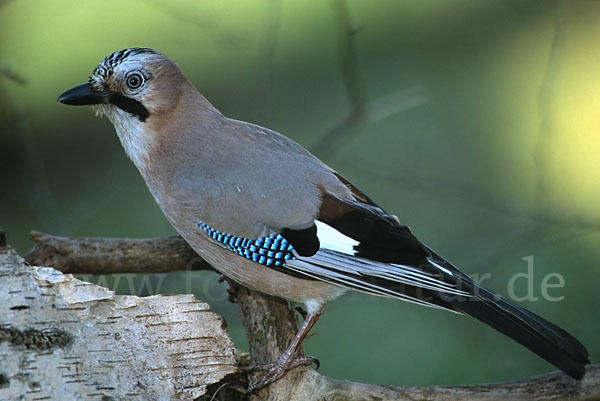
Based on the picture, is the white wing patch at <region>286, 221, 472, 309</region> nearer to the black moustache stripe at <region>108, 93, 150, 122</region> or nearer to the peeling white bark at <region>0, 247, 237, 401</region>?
the peeling white bark at <region>0, 247, 237, 401</region>

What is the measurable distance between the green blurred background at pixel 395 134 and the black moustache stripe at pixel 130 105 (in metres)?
0.84

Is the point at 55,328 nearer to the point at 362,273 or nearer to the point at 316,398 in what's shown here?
the point at 316,398

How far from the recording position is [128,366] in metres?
2.11

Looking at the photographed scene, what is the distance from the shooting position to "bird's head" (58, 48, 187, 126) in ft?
8.39

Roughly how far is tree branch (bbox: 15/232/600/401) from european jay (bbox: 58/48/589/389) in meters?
0.10

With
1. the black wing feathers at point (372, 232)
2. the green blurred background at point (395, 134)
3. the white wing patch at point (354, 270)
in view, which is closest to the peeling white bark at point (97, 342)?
the white wing patch at point (354, 270)

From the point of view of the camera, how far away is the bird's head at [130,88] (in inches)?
101

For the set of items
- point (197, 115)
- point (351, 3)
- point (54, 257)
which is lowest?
point (54, 257)

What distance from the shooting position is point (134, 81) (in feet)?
8.47

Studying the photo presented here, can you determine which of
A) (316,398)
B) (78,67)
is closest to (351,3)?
(78,67)

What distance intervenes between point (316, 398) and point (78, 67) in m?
3.74

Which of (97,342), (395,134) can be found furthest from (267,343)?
(395,134)

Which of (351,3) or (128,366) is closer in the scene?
(128,366)

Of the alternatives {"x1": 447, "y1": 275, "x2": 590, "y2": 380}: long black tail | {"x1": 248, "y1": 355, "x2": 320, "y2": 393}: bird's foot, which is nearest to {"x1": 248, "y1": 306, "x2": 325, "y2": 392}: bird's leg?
{"x1": 248, "y1": 355, "x2": 320, "y2": 393}: bird's foot
